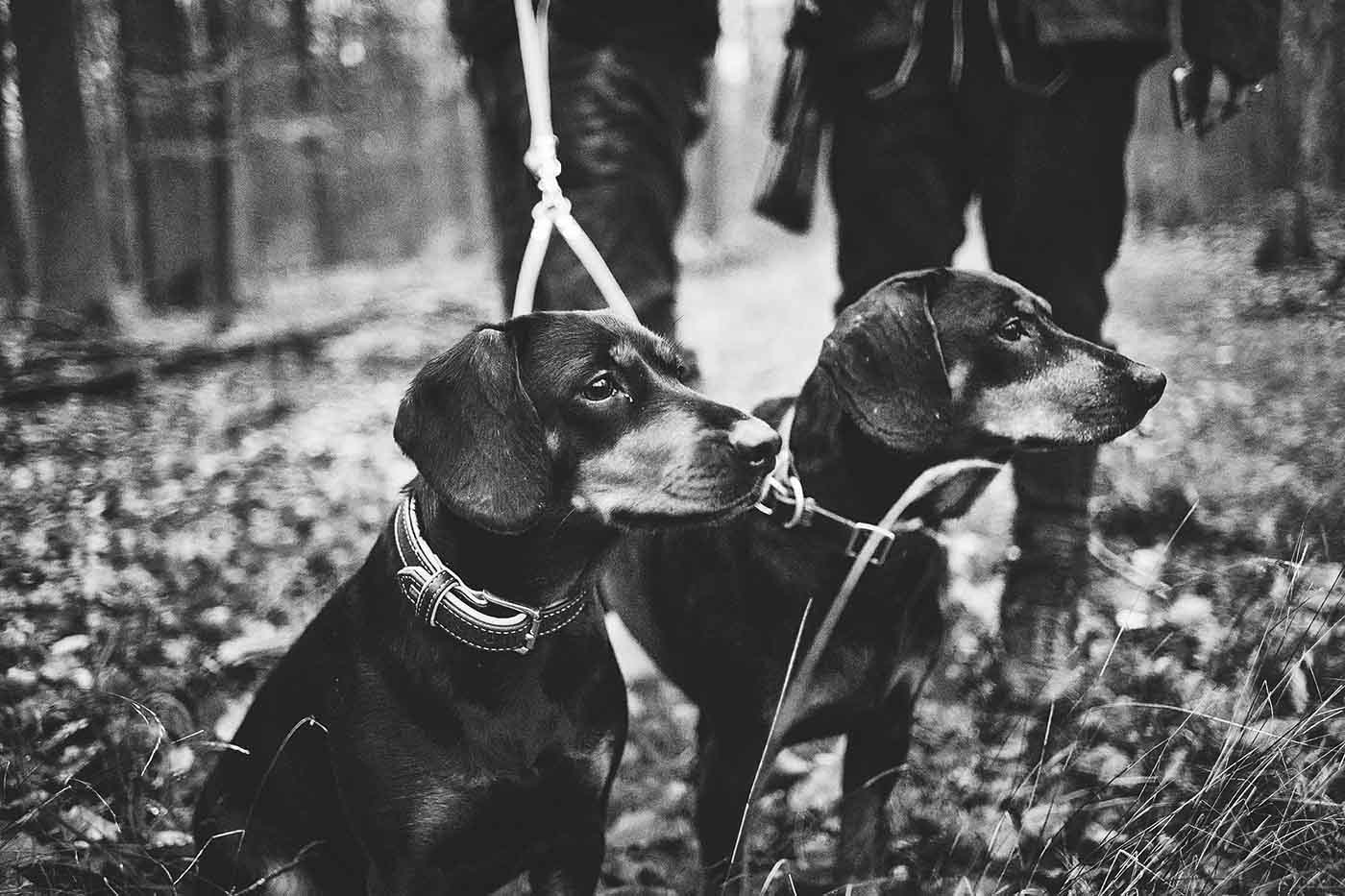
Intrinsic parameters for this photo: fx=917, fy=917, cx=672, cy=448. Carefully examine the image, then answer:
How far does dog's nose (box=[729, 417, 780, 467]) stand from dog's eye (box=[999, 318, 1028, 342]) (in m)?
0.80

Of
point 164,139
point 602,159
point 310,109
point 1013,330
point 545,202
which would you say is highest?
point 310,109

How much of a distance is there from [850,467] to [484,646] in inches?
36.9

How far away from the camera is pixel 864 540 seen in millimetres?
2102

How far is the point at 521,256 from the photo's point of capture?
119 inches

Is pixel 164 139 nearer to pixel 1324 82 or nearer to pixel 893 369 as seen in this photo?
pixel 893 369

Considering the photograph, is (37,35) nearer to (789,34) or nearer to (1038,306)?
(789,34)

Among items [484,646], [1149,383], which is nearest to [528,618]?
[484,646]

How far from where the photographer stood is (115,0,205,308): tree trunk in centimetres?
992

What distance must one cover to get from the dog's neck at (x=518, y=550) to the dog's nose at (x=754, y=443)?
35 cm

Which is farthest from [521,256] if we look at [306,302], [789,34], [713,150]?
[713,150]

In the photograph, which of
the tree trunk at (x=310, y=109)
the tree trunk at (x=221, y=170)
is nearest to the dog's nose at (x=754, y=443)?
the tree trunk at (x=221, y=170)

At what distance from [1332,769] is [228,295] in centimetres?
1189

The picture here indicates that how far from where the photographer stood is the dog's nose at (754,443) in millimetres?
1818

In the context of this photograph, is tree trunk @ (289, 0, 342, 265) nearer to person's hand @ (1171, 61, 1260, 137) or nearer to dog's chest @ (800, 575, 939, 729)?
person's hand @ (1171, 61, 1260, 137)
